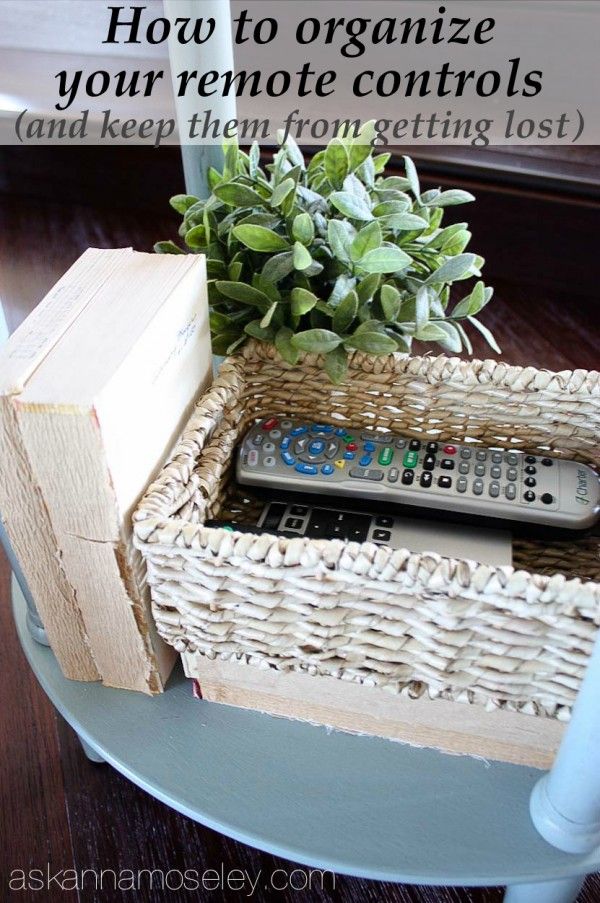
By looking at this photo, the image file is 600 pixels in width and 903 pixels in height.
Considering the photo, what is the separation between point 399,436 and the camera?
588mm

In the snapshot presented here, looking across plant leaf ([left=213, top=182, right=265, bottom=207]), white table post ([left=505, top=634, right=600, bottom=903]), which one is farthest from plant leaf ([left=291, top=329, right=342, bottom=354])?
white table post ([left=505, top=634, right=600, bottom=903])

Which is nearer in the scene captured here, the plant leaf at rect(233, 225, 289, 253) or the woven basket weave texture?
the woven basket weave texture

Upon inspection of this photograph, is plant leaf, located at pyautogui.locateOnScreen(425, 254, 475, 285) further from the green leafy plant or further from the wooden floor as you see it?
the wooden floor

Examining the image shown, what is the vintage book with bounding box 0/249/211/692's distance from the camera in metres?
0.40

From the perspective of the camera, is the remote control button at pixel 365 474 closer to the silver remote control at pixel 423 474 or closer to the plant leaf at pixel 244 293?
the silver remote control at pixel 423 474

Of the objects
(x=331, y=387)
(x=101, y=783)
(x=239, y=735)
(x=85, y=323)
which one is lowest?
(x=101, y=783)

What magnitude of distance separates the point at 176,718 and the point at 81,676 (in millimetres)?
70

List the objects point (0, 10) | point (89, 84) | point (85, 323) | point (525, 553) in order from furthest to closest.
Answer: point (0, 10)
point (89, 84)
point (525, 553)
point (85, 323)

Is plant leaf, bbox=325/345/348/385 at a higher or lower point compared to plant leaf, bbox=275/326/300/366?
lower

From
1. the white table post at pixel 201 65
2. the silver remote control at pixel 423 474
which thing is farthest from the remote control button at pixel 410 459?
the white table post at pixel 201 65

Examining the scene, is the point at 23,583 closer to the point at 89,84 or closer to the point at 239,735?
the point at 239,735

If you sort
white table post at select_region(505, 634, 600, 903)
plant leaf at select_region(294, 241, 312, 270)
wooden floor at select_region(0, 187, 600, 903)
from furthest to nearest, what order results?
1. wooden floor at select_region(0, 187, 600, 903)
2. plant leaf at select_region(294, 241, 312, 270)
3. white table post at select_region(505, 634, 600, 903)

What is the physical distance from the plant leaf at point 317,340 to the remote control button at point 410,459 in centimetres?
9

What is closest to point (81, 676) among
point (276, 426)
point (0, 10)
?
point (276, 426)
